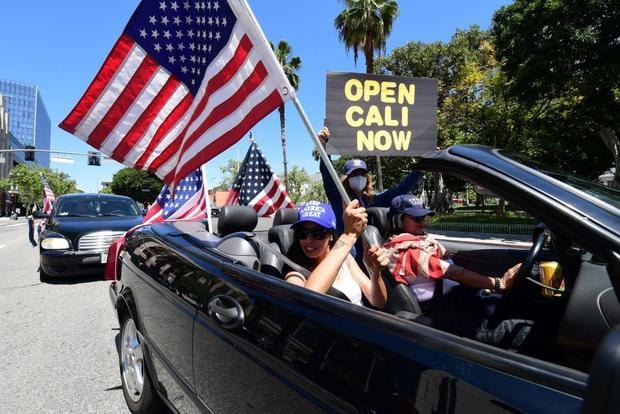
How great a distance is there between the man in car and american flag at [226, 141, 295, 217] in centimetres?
492

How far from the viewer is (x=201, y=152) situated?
3.22m

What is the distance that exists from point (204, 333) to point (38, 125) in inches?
7553

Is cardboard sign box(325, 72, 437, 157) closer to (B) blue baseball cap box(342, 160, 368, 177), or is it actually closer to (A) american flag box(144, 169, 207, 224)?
(B) blue baseball cap box(342, 160, 368, 177)

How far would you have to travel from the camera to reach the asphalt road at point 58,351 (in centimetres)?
319

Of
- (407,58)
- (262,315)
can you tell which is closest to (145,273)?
(262,315)

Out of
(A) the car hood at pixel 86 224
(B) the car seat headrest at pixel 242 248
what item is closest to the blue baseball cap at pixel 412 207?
(B) the car seat headrest at pixel 242 248

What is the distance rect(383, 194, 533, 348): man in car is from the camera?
2.65 meters

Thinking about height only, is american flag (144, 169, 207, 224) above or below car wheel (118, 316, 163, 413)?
above

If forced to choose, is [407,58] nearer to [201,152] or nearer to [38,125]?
[201,152]

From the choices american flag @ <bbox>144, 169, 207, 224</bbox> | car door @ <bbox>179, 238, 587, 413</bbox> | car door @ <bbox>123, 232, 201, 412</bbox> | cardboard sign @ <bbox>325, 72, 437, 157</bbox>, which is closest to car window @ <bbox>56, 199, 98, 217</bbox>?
american flag @ <bbox>144, 169, 207, 224</bbox>

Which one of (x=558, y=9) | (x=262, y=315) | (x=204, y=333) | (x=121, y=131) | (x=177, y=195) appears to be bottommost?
(x=204, y=333)

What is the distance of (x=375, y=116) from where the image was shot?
3.60 m

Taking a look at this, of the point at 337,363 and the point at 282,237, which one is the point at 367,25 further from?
the point at 337,363

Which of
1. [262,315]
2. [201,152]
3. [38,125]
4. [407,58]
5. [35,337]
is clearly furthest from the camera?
[38,125]
